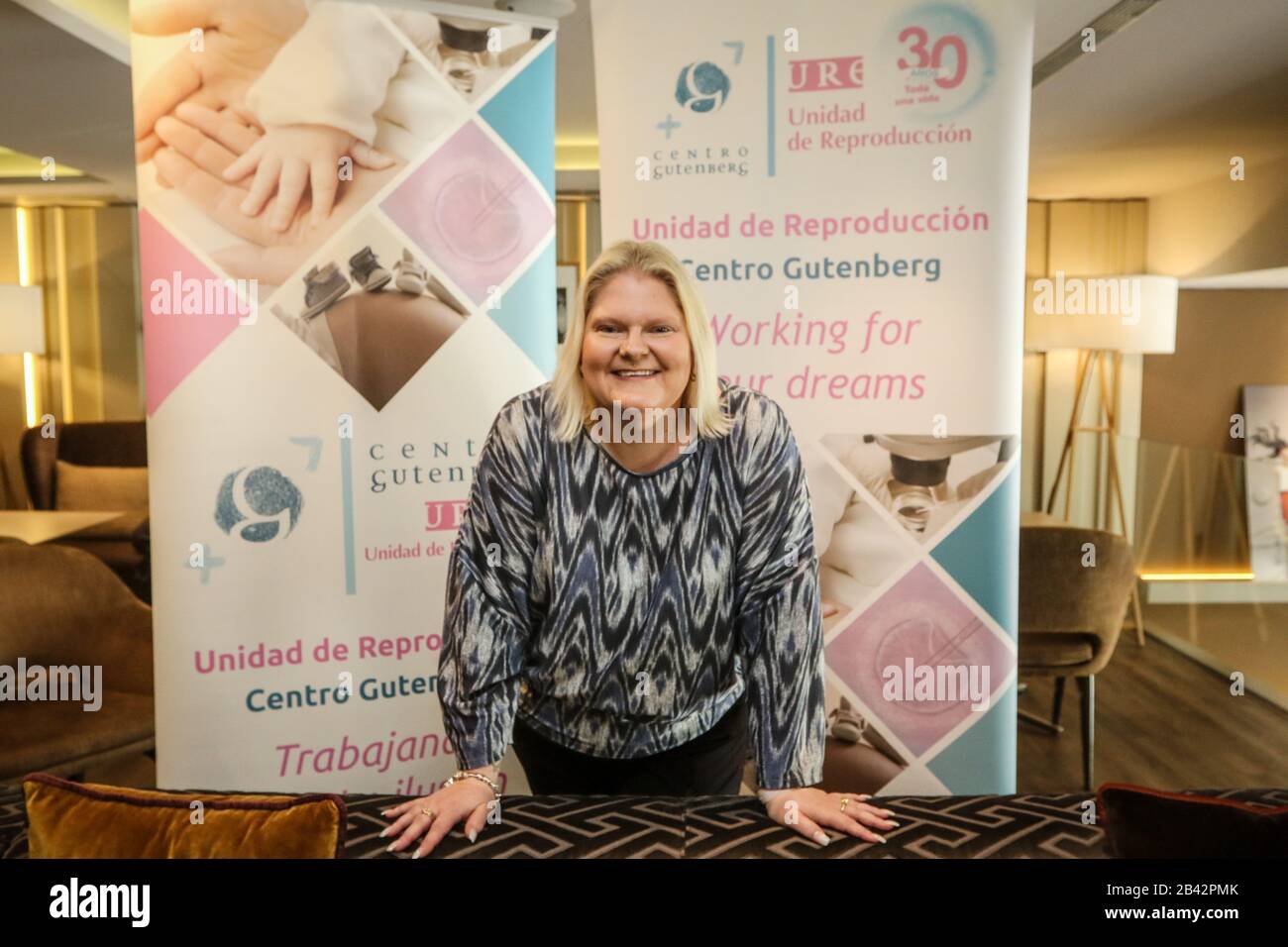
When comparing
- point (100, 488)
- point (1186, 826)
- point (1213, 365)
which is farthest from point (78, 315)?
point (1186, 826)

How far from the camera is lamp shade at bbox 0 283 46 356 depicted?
641cm

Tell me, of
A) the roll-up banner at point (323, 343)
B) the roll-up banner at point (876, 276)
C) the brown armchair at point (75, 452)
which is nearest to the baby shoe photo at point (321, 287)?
the roll-up banner at point (323, 343)

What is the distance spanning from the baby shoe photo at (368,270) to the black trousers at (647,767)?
1.08m

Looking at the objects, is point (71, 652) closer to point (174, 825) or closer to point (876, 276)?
point (174, 825)

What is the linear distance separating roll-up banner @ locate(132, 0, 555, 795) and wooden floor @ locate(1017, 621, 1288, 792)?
7.77 feet

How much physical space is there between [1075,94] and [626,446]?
354cm

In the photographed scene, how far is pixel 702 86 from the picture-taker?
8.23ft

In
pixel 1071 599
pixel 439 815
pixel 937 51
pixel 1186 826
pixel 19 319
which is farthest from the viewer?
pixel 19 319

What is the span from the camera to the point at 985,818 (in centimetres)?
137

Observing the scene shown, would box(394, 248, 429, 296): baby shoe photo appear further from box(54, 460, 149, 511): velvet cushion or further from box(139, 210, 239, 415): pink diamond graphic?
box(54, 460, 149, 511): velvet cushion

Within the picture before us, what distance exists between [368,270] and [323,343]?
190 mm

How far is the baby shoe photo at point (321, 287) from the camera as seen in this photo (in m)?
2.34
